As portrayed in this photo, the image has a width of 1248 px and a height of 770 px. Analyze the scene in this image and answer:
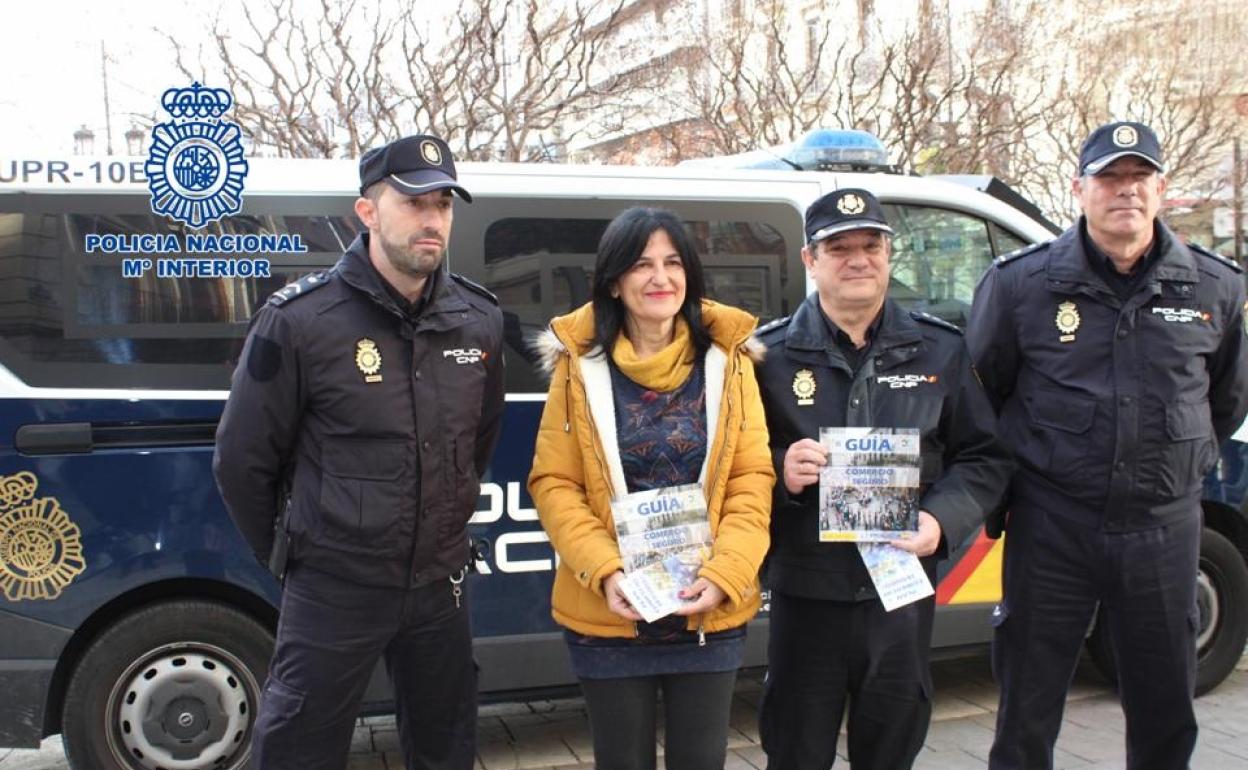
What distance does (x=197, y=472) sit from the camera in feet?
11.9

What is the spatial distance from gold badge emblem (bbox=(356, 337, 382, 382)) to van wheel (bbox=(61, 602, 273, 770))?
1.64 metres

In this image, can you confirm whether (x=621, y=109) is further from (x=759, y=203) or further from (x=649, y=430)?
(x=649, y=430)

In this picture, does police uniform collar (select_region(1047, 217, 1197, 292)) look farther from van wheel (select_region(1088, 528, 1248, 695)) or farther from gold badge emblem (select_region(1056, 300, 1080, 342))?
van wheel (select_region(1088, 528, 1248, 695))

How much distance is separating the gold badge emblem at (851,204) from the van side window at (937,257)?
1.68 meters

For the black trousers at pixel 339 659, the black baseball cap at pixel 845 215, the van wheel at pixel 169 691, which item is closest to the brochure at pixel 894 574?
the black baseball cap at pixel 845 215

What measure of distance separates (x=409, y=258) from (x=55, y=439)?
5.37ft

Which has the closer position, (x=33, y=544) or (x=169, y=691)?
(x=33, y=544)

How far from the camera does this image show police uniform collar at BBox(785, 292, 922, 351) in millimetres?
2699

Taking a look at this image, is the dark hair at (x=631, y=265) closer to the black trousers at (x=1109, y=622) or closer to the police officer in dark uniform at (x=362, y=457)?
the police officer in dark uniform at (x=362, y=457)

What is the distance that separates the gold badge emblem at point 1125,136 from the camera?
2891 mm

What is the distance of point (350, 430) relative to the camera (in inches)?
101

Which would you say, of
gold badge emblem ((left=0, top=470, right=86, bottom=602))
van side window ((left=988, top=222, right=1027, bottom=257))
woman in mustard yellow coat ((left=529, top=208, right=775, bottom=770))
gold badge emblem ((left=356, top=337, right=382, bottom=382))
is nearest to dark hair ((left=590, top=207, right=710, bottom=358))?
woman in mustard yellow coat ((left=529, top=208, right=775, bottom=770))

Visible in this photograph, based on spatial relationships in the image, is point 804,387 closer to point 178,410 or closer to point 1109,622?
point 1109,622

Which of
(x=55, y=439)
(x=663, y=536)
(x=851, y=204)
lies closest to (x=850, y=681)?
(x=663, y=536)
